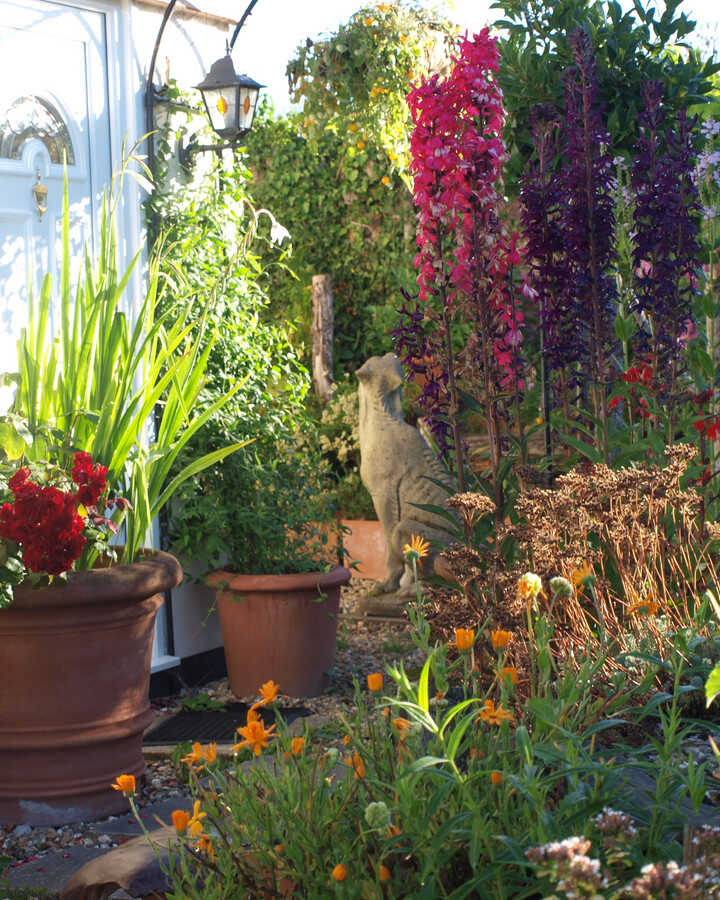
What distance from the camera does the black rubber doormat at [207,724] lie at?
401 centimetres

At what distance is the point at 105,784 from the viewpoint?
3.28 metres

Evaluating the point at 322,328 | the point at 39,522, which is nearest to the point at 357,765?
the point at 39,522

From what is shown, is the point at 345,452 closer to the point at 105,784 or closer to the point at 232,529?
the point at 232,529

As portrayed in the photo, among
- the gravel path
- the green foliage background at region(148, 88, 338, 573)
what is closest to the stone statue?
the gravel path

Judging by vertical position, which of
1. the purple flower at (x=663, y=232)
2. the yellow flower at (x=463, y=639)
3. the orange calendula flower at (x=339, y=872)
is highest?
the purple flower at (x=663, y=232)

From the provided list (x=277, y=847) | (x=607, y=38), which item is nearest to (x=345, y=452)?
(x=607, y=38)

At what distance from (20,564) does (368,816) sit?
1.86m

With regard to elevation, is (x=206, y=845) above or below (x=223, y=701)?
above

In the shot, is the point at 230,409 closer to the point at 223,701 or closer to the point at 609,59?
the point at 223,701

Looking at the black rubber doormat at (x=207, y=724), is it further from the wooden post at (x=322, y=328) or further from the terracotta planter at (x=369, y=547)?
the wooden post at (x=322, y=328)

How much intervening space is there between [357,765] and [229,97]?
3.48 m

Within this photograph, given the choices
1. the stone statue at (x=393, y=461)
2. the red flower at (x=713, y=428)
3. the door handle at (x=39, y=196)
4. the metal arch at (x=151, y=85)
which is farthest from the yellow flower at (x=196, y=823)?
the stone statue at (x=393, y=461)

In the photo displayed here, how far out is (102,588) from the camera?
3.19m

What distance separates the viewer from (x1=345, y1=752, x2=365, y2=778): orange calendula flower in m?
1.71
